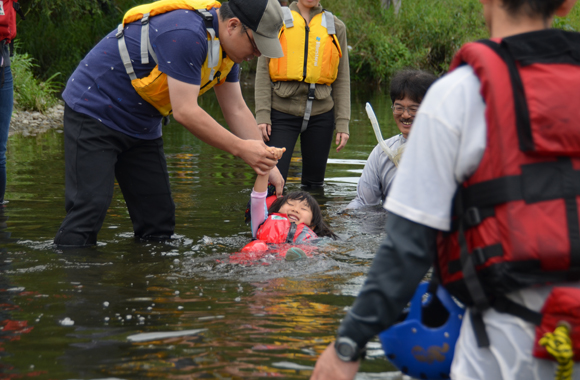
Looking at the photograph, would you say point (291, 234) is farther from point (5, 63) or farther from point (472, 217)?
point (472, 217)

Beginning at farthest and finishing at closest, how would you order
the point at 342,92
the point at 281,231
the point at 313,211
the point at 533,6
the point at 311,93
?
the point at 342,92, the point at 311,93, the point at 313,211, the point at 281,231, the point at 533,6

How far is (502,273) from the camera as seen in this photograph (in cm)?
151

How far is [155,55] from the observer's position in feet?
12.9

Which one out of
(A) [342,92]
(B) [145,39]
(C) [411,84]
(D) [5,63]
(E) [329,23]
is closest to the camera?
(B) [145,39]

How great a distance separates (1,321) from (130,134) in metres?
1.51

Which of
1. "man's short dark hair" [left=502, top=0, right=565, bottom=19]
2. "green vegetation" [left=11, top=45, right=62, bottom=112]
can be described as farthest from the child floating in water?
"green vegetation" [left=11, top=45, right=62, bottom=112]

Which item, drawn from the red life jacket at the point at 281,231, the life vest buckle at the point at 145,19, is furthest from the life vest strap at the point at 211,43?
the red life jacket at the point at 281,231

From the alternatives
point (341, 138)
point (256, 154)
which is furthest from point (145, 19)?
point (341, 138)

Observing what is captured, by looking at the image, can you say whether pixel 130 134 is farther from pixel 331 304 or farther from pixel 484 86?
pixel 484 86

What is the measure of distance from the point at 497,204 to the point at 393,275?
0.30 metres

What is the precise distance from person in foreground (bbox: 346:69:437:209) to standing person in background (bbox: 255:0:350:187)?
0.89m

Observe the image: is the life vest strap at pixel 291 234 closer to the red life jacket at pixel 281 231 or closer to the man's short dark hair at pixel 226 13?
the red life jacket at pixel 281 231

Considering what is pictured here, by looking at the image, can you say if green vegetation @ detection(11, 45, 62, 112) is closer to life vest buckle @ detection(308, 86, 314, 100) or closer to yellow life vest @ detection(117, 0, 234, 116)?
life vest buckle @ detection(308, 86, 314, 100)

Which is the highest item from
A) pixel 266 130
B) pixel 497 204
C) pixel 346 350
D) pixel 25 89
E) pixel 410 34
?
pixel 497 204
